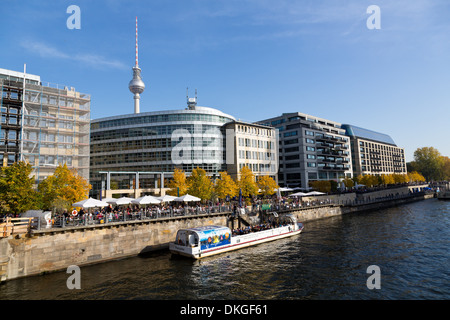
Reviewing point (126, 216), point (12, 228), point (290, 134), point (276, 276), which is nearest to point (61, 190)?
point (126, 216)

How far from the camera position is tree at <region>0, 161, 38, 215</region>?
1131 inches

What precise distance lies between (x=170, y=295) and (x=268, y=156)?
66589 mm

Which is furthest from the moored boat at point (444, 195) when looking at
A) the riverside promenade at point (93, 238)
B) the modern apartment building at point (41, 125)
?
the modern apartment building at point (41, 125)

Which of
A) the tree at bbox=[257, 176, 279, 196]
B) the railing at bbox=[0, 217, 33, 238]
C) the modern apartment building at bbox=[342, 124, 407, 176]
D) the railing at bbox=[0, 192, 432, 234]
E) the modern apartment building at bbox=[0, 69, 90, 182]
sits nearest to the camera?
the railing at bbox=[0, 217, 33, 238]

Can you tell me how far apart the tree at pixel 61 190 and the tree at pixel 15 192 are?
236 cm

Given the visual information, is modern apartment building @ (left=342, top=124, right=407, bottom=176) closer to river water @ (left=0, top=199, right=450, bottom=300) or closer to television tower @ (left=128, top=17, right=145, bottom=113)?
river water @ (left=0, top=199, right=450, bottom=300)

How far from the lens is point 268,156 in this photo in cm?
8188

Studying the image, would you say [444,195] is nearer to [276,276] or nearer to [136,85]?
[276,276]

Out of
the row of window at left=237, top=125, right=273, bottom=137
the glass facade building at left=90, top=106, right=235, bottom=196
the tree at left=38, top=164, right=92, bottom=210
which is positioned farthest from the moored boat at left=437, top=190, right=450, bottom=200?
the tree at left=38, top=164, right=92, bottom=210

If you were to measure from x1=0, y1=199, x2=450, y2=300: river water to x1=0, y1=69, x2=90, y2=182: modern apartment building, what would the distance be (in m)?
33.2

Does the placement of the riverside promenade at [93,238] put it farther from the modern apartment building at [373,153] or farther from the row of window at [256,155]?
the modern apartment building at [373,153]

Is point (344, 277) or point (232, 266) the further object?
point (232, 266)
